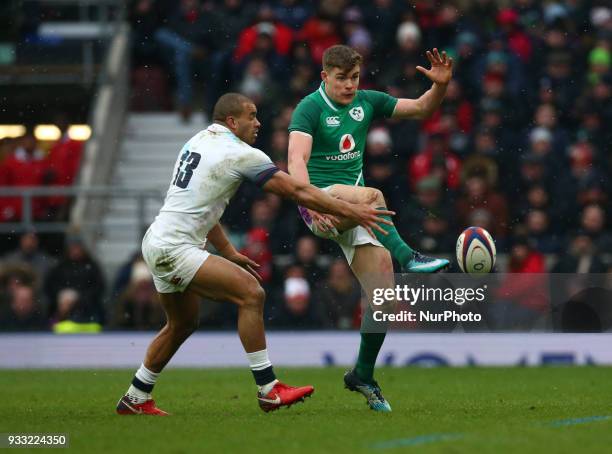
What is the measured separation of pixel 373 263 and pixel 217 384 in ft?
11.8

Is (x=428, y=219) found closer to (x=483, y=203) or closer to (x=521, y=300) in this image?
(x=483, y=203)

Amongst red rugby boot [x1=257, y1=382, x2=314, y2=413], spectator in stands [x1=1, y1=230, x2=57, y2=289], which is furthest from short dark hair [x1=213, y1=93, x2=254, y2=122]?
spectator in stands [x1=1, y1=230, x2=57, y2=289]

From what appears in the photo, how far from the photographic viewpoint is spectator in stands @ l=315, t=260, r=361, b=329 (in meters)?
15.4

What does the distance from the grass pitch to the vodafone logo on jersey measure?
190 centimetres

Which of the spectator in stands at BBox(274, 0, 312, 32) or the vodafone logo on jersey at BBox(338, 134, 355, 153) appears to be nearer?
the vodafone logo on jersey at BBox(338, 134, 355, 153)

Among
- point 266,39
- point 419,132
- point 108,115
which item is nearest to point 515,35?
point 419,132

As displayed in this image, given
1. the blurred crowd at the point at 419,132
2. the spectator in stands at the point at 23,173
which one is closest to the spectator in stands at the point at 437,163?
the blurred crowd at the point at 419,132

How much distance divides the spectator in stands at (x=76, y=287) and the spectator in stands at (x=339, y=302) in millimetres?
2741

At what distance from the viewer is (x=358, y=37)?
17797 mm

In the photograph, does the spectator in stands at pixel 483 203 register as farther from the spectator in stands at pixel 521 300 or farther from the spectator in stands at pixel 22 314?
the spectator in stands at pixel 22 314

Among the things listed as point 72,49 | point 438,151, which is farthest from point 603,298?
point 72,49

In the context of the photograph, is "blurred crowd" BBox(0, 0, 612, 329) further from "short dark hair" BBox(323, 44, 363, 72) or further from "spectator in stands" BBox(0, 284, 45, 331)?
"short dark hair" BBox(323, 44, 363, 72)

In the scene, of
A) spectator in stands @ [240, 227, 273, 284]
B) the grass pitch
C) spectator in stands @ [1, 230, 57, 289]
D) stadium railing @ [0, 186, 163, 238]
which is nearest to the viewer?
the grass pitch

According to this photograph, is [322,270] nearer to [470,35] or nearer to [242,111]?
[470,35]
